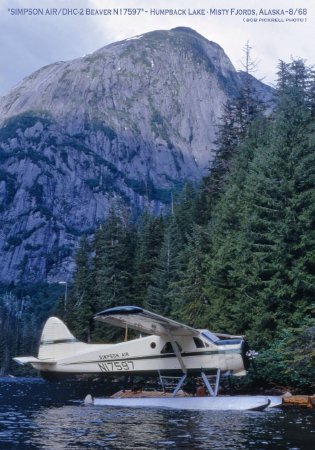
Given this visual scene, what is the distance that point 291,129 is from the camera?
109 feet

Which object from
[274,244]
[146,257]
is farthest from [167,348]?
[146,257]

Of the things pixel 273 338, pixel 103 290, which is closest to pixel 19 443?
pixel 273 338

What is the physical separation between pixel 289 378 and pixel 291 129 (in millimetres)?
13689

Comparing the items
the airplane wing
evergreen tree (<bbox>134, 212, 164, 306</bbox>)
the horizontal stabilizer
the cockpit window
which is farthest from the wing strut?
evergreen tree (<bbox>134, 212, 164, 306</bbox>)

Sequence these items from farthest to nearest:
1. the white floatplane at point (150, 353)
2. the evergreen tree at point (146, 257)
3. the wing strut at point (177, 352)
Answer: the evergreen tree at point (146, 257)
the wing strut at point (177, 352)
the white floatplane at point (150, 353)

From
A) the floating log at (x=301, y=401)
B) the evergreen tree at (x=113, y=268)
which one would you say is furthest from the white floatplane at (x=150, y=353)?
the evergreen tree at (x=113, y=268)

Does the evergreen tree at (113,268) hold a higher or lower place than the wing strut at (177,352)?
higher

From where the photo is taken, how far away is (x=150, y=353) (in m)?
24.5

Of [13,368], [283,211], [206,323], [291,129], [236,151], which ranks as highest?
[236,151]

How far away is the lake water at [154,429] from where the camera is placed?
12227mm

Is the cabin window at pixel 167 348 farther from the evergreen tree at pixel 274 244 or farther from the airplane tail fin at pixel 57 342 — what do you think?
the evergreen tree at pixel 274 244

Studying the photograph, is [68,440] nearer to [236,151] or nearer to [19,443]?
[19,443]

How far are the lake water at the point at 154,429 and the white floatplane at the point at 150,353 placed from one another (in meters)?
2.67

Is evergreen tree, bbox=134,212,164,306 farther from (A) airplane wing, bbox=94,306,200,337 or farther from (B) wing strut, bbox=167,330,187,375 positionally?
(B) wing strut, bbox=167,330,187,375
